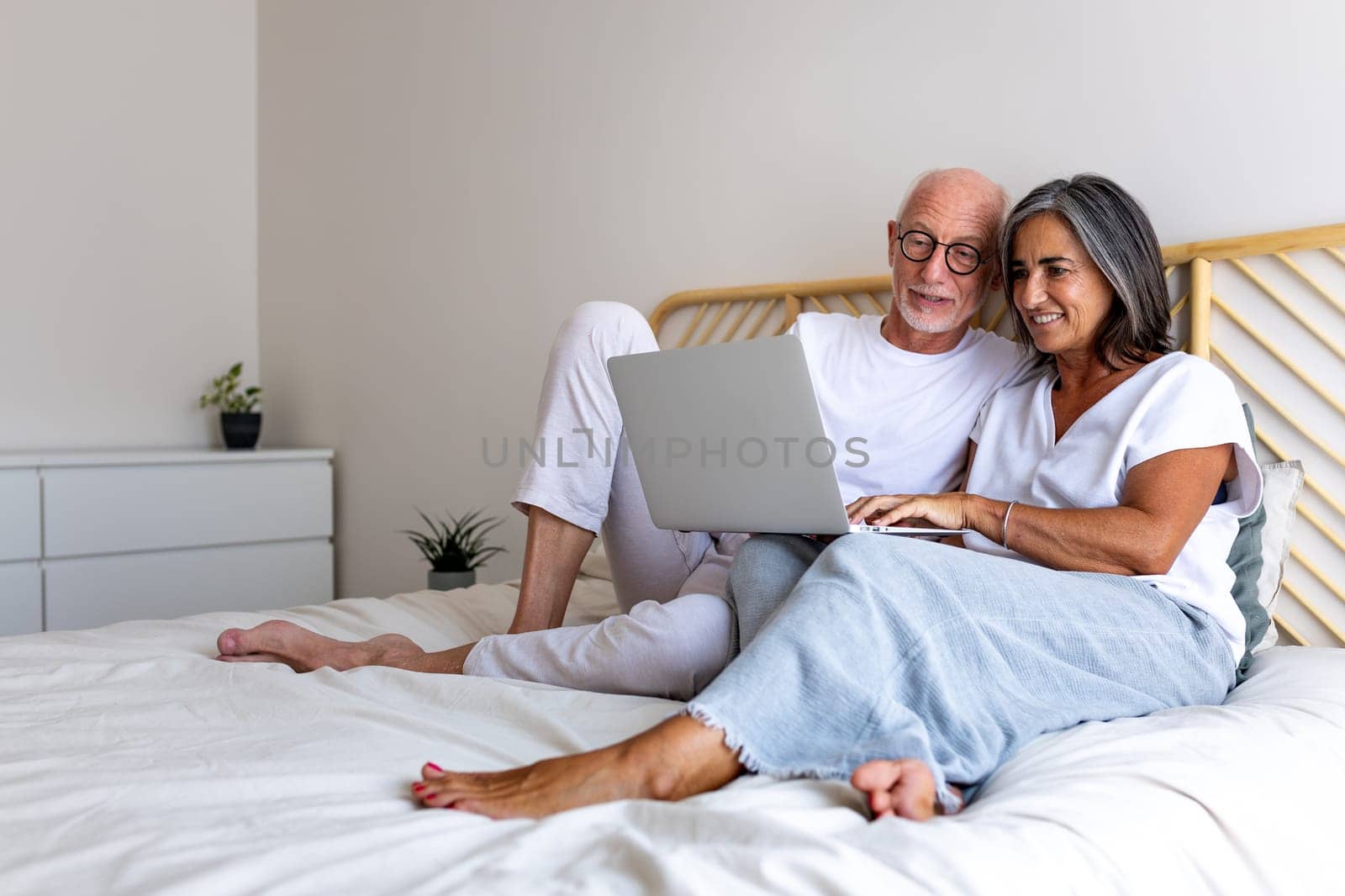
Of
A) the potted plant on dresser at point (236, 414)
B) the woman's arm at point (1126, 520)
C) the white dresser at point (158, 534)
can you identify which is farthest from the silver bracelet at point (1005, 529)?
the potted plant on dresser at point (236, 414)

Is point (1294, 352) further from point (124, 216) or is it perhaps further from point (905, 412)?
point (124, 216)

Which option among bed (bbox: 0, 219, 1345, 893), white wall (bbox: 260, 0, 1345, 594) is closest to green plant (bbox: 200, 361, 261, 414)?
white wall (bbox: 260, 0, 1345, 594)

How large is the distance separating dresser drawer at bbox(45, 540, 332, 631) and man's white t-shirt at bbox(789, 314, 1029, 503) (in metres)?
2.28

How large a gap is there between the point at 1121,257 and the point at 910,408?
0.40 metres

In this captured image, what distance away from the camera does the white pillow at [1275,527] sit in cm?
161

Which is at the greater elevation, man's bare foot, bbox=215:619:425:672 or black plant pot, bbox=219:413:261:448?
black plant pot, bbox=219:413:261:448

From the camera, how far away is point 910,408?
180 centimetres

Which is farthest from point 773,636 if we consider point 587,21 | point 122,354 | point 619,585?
point 122,354

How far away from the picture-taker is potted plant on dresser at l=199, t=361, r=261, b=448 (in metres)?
3.61

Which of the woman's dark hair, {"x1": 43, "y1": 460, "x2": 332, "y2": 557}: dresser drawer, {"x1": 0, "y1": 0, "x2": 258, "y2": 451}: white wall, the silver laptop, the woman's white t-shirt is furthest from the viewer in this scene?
{"x1": 0, "y1": 0, "x2": 258, "y2": 451}: white wall

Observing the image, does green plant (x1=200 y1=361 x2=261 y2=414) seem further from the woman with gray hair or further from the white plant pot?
the woman with gray hair

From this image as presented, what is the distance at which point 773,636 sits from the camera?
1098 millimetres

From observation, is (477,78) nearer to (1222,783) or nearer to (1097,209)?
(1097,209)

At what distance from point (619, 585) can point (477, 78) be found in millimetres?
1848
